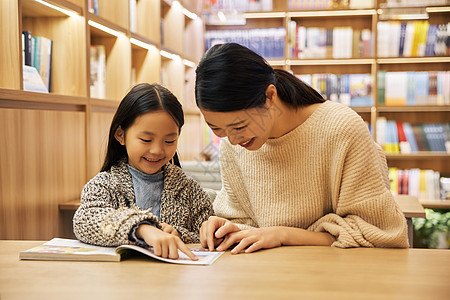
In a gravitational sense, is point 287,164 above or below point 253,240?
above

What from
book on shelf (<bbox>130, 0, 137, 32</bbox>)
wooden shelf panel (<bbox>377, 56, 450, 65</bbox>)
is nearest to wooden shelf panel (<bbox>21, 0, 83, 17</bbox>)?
book on shelf (<bbox>130, 0, 137, 32</bbox>)

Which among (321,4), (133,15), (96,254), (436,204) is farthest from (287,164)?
(321,4)

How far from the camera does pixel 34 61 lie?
2.28m

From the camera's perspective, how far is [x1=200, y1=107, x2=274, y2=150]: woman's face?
1.23m

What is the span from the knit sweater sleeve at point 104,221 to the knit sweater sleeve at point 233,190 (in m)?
0.36

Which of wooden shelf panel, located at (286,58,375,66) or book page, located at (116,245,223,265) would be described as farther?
wooden shelf panel, located at (286,58,375,66)

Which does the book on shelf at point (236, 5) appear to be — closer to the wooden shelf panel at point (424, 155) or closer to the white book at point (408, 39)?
the white book at point (408, 39)

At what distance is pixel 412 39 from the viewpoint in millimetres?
4359

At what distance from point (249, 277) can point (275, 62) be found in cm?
378

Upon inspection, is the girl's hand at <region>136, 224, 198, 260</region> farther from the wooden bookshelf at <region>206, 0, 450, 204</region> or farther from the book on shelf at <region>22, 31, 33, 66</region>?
the wooden bookshelf at <region>206, 0, 450, 204</region>

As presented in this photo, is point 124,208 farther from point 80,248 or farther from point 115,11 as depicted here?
point 115,11

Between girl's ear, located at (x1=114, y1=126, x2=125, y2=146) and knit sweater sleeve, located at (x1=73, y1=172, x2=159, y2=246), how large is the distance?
250 mm

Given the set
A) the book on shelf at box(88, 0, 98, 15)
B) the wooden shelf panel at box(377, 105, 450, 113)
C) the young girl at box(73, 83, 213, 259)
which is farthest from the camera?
the wooden shelf panel at box(377, 105, 450, 113)

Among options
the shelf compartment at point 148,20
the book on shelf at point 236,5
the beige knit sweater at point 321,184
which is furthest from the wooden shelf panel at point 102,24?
the book on shelf at point 236,5
